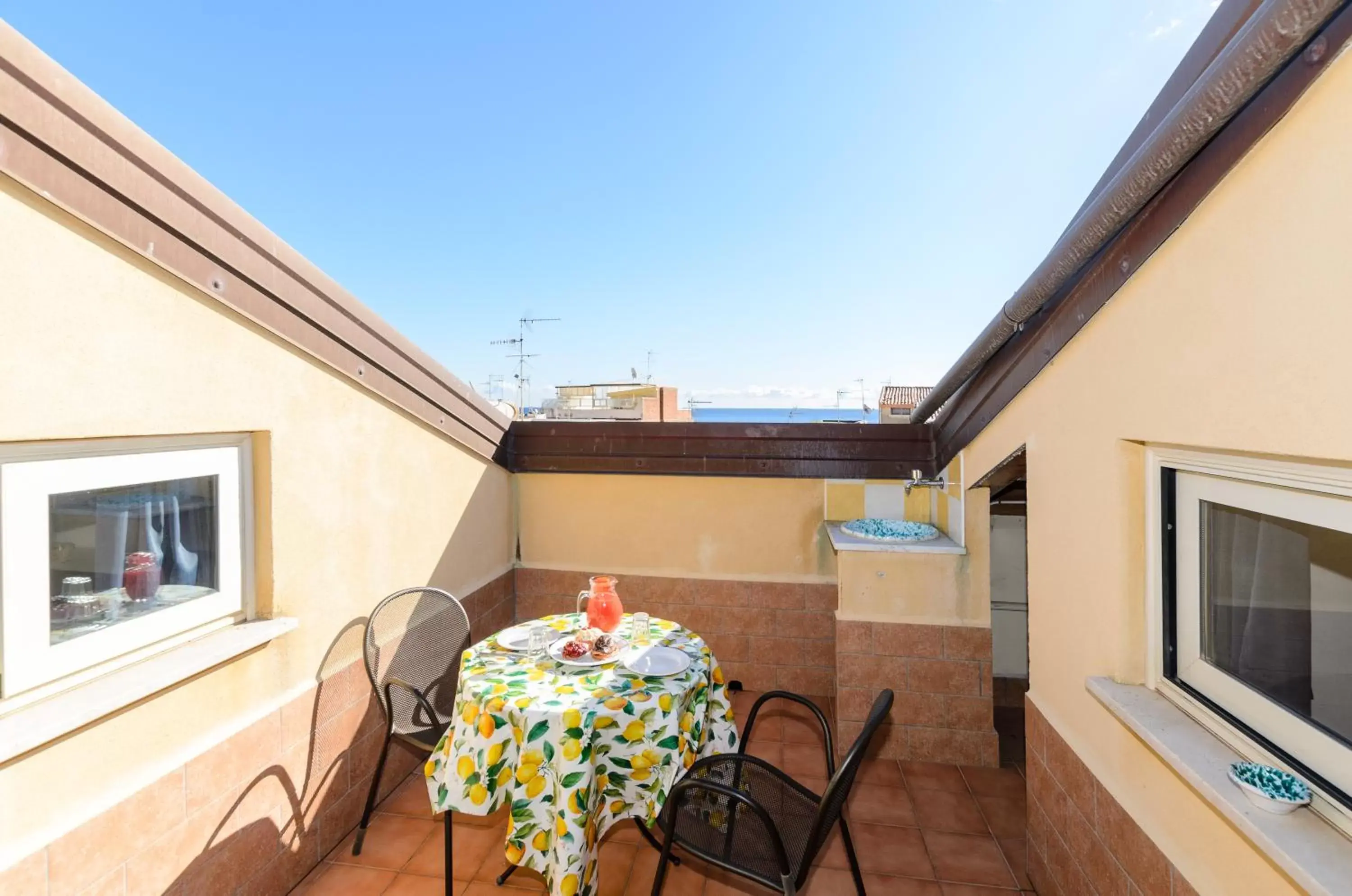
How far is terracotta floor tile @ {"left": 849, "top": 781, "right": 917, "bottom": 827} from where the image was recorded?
2.51 metres

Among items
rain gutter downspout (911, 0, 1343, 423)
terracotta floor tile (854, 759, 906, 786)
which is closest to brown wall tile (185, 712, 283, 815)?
terracotta floor tile (854, 759, 906, 786)

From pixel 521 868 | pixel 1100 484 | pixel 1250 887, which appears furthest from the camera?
pixel 521 868

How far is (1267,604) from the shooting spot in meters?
1.30

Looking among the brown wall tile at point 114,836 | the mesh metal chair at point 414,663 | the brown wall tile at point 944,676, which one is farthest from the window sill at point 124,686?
the brown wall tile at point 944,676

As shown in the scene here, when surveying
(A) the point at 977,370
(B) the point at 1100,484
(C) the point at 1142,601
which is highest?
(A) the point at 977,370

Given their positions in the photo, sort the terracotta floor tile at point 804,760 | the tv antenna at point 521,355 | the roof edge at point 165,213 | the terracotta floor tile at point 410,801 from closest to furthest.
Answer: the roof edge at point 165,213 < the terracotta floor tile at point 410,801 < the terracotta floor tile at point 804,760 < the tv antenna at point 521,355

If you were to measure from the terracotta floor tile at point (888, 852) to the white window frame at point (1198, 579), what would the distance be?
127 centimetres

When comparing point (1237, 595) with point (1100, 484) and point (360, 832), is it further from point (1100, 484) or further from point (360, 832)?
point (360, 832)

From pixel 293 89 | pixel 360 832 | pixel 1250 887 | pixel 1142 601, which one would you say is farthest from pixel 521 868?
pixel 293 89

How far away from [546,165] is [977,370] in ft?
18.9

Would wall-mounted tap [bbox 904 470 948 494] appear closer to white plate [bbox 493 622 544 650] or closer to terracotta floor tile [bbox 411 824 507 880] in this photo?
white plate [bbox 493 622 544 650]

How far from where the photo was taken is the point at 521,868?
2215 millimetres

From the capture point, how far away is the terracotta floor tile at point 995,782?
272cm

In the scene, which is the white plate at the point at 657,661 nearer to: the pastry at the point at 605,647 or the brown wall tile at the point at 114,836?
the pastry at the point at 605,647
